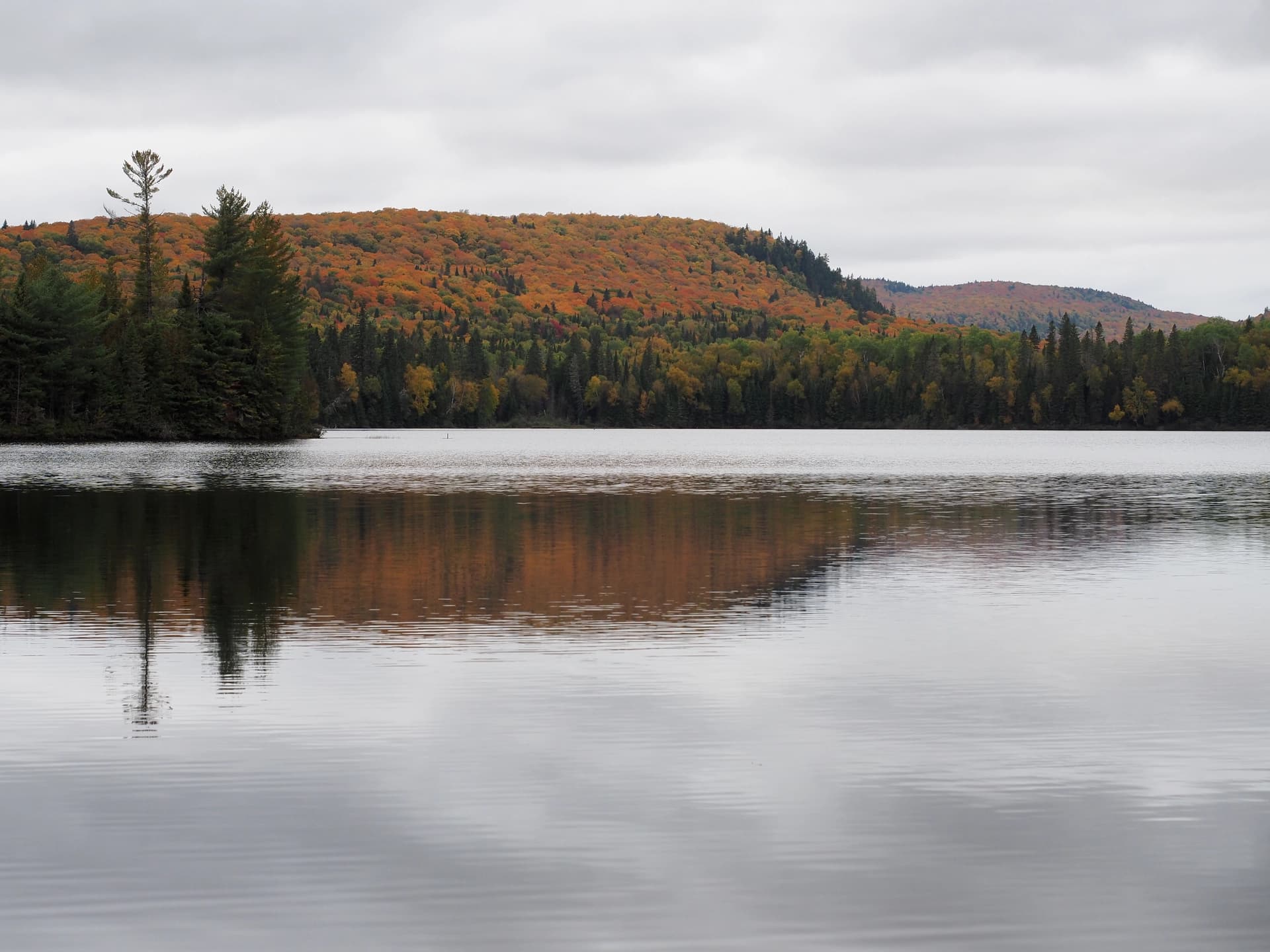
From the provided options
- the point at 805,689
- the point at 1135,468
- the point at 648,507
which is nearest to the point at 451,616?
the point at 805,689

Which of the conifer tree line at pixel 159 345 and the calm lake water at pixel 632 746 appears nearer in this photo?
the calm lake water at pixel 632 746

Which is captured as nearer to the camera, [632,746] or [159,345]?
[632,746]

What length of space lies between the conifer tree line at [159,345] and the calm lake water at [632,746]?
80147 mm

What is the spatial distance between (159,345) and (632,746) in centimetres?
10334

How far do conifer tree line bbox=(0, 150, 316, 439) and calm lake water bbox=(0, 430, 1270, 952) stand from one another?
8015cm

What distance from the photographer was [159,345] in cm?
10950

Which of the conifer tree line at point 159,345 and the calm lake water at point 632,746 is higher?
the conifer tree line at point 159,345

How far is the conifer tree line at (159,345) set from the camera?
10569cm

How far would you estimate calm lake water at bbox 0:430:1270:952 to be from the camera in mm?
8727

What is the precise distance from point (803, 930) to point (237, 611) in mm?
14184

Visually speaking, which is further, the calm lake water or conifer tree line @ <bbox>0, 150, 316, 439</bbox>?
conifer tree line @ <bbox>0, 150, 316, 439</bbox>

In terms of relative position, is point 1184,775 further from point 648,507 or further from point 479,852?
point 648,507

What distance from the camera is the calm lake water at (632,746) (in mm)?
8727

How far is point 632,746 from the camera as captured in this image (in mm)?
12617
